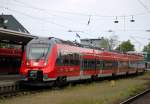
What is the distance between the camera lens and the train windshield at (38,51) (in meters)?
27.5

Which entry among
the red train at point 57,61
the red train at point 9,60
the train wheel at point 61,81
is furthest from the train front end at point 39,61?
the red train at point 9,60

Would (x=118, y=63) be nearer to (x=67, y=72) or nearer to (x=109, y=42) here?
(x=67, y=72)

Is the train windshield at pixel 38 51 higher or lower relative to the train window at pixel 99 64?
higher

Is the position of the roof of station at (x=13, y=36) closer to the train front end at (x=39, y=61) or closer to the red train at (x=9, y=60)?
the train front end at (x=39, y=61)

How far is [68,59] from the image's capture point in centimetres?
3011

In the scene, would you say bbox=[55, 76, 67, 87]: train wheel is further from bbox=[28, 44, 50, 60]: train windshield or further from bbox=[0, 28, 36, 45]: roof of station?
bbox=[0, 28, 36, 45]: roof of station

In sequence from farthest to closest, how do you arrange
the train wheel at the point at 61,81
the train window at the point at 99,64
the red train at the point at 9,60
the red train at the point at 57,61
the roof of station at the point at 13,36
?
the red train at the point at 9,60 → the train window at the point at 99,64 → the roof of station at the point at 13,36 → the train wheel at the point at 61,81 → the red train at the point at 57,61

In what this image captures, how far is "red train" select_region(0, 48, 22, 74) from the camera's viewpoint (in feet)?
157

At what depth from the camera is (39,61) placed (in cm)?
2725

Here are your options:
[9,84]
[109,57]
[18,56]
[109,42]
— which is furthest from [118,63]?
A: [109,42]

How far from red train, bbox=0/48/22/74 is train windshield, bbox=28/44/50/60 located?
1938 cm

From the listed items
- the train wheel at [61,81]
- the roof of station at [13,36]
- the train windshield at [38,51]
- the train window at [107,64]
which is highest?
the roof of station at [13,36]

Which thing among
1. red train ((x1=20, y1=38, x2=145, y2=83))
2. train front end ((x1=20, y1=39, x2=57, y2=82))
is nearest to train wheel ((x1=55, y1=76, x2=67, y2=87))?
red train ((x1=20, y1=38, x2=145, y2=83))

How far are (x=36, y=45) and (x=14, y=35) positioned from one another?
25.5 ft
